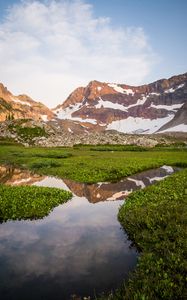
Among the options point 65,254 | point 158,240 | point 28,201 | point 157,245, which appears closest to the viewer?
point 157,245

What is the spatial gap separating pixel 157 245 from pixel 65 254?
4.43m

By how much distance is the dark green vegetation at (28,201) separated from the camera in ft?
71.2

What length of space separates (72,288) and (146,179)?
28.1 m

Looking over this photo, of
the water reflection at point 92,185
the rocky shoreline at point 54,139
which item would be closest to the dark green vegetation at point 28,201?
the water reflection at point 92,185

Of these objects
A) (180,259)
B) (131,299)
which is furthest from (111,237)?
(131,299)

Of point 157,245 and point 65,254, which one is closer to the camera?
point 157,245

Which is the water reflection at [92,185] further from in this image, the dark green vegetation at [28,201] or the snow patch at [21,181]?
the dark green vegetation at [28,201]

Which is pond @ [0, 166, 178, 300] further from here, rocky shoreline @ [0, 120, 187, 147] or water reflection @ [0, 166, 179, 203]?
rocky shoreline @ [0, 120, 187, 147]

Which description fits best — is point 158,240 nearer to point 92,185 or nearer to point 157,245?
point 157,245

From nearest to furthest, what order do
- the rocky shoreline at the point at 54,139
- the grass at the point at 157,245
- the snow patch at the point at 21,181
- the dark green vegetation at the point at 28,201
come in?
1. the grass at the point at 157,245
2. the dark green vegetation at the point at 28,201
3. the snow patch at the point at 21,181
4. the rocky shoreline at the point at 54,139

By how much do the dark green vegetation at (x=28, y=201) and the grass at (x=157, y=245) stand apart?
5.83 meters

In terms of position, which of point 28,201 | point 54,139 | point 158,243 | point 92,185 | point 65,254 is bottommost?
point 92,185

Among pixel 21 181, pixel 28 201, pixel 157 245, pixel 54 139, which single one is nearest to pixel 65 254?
pixel 157 245

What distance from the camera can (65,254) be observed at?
50.3ft
